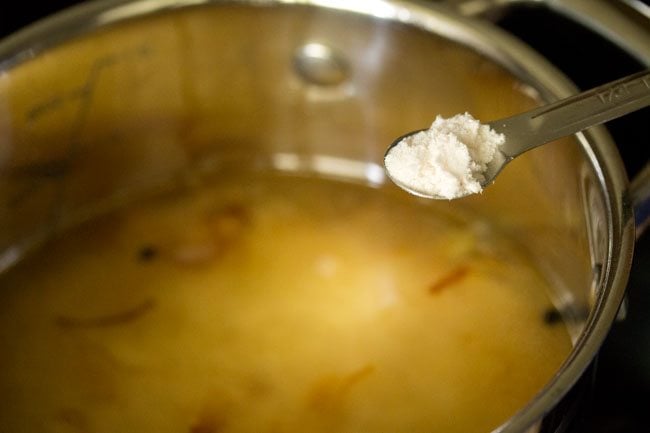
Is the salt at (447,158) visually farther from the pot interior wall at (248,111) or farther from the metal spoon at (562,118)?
the pot interior wall at (248,111)

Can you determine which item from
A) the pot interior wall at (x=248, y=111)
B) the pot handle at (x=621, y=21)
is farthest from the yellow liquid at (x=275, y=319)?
the pot handle at (x=621, y=21)

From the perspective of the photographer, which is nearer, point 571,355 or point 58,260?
point 571,355

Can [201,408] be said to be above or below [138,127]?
below

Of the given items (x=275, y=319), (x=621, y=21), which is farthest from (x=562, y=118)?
(x=275, y=319)

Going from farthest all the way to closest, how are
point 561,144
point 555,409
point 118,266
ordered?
point 118,266
point 561,144
point 555,409

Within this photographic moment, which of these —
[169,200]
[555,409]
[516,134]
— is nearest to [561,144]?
[516,134]

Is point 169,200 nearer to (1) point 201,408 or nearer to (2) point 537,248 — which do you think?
(1) point 201,408

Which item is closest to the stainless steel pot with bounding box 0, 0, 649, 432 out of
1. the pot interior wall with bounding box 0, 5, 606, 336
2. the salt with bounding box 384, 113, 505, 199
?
the pot interior wall with bounding box 0, 5, 606, 336
